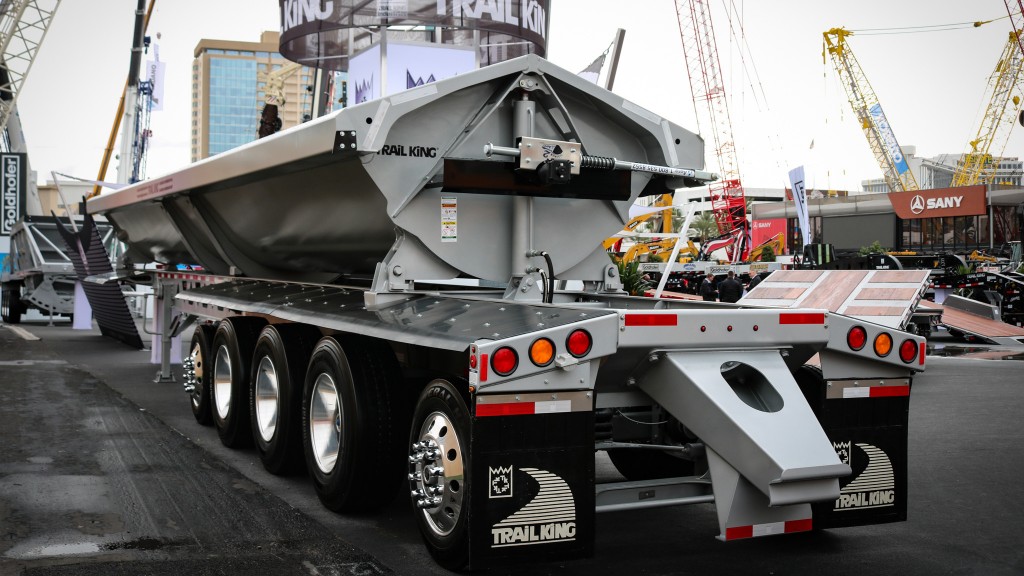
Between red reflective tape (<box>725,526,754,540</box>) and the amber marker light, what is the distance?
1.19m

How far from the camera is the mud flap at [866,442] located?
5.36m

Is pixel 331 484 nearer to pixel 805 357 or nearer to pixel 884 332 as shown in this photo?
pixel 805 357

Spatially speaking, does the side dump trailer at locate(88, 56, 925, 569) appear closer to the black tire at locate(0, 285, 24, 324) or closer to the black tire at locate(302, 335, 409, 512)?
the black tire at locate(302, 335, 409, 512)

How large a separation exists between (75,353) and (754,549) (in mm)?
15423

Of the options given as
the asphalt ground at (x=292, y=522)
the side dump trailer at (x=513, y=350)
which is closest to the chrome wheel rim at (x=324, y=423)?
the side dump trailer at (x=513, y=350)

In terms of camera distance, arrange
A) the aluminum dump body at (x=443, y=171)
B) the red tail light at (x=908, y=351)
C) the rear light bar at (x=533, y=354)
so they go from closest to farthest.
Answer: the rear light bar at (x=533, y=354), the red tail light at (x=908, y=351), the aluminum dump body at (x=443, y=171)

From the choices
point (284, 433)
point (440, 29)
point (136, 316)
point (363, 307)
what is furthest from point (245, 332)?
point (136, 316)

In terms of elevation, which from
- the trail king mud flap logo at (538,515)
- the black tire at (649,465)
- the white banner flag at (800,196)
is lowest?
the black tire at (649,465)

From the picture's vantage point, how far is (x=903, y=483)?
18.1 ft

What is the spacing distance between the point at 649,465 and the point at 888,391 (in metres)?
1.89

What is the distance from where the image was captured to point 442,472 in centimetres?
497

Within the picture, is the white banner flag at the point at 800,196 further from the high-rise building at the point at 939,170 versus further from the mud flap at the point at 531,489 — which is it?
the high-rise building at the point at 939,170

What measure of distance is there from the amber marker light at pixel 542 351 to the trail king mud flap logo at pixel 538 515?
0.50m

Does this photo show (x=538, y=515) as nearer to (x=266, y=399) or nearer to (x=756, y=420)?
(x=756, y=420)
